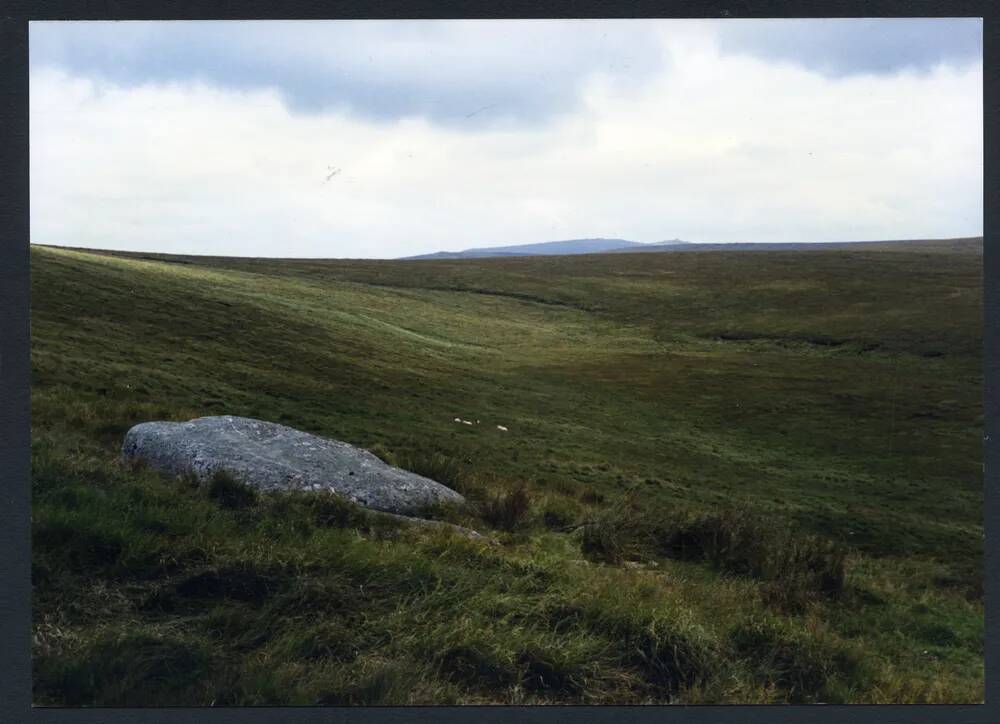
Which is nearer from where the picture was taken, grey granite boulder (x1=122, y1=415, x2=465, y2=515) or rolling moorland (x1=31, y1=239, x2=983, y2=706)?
rolling moorland (x1=31, y1=239, x2=983, y2=706)

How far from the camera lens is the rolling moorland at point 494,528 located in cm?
663

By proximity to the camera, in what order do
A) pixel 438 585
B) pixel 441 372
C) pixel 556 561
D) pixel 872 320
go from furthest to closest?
pixel 872 320 → pixel 441 372 → pixel 556 561 → pixel 438 585

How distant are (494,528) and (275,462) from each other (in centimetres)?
320

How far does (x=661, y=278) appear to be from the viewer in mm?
107750

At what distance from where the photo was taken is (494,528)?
1075 centimetres

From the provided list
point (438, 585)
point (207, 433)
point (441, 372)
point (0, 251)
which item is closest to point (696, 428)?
point (441, 372)

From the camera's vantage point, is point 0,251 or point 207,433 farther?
point 207,433

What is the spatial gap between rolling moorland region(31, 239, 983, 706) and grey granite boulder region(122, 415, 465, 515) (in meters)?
0.57

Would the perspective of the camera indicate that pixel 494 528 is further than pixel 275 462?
No

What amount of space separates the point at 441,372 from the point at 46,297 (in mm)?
16827

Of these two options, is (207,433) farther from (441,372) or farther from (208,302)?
(208,302)

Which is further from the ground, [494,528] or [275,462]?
[275,462]

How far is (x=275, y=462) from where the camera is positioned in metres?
10.9

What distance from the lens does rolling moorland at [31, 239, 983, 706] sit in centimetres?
663
